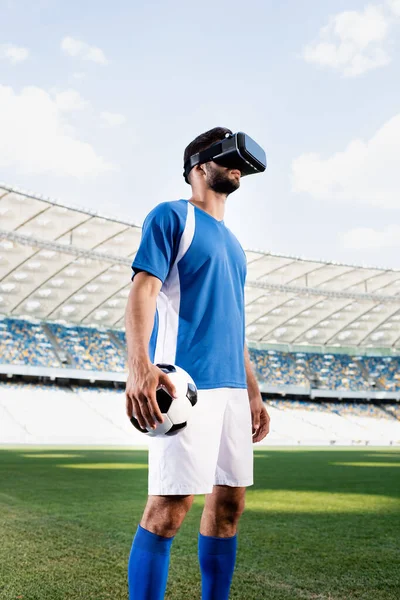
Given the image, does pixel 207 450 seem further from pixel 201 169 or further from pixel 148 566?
pixel 201 169

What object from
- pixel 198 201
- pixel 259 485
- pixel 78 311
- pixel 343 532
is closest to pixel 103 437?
pixel 78 311

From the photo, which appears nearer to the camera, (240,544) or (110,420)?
(240,544)

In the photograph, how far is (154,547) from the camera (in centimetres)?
211

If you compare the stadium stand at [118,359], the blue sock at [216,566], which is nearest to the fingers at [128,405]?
the blue sock at [216,566]

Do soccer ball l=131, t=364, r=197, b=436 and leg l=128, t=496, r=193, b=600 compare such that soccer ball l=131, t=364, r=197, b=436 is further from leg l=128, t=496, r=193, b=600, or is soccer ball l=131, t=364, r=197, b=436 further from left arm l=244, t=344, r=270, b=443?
left arm l=244, t=344, r=270, b=443

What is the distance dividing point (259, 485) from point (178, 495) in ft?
25.1

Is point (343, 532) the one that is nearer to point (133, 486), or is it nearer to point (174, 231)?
point (174, 231)

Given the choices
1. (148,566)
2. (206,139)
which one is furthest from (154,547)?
(206,139)

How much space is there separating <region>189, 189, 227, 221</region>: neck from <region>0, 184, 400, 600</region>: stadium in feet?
6.05

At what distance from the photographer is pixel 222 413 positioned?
2.28m

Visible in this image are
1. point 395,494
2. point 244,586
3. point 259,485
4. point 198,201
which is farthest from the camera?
Answer: point 259,485

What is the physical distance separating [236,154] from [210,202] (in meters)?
0.23

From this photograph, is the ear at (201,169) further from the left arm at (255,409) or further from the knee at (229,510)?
the knee at (229,510)

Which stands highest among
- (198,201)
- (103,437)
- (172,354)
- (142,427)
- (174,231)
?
(198,201)
